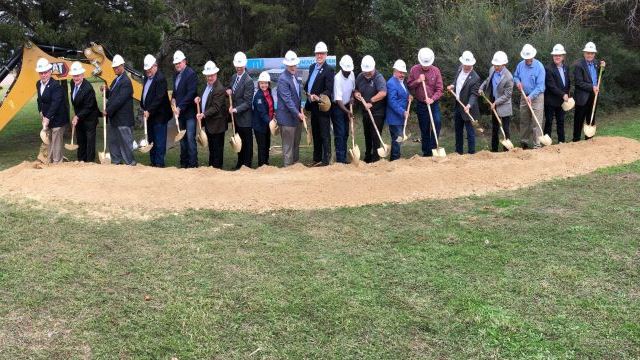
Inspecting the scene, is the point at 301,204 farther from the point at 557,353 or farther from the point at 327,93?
the point at 557,353

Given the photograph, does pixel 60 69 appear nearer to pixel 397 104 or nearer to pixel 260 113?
pixel 260 113

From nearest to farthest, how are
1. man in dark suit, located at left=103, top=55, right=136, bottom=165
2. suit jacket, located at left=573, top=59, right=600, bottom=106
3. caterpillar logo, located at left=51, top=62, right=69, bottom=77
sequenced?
man in dark suit, located at left=103, top=55, right=136, bottom=165, suit jacket, located at left=573, top=59, right=600, bottom=106, caterpillar logo, located at left=51, top=62, right=69, bottom=77

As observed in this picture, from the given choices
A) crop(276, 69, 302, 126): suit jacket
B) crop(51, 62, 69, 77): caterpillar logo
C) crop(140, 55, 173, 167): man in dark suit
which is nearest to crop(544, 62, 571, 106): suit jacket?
crop(276, 69, 302, 126): suit jacket

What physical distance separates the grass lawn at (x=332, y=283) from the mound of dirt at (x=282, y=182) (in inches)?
17.1

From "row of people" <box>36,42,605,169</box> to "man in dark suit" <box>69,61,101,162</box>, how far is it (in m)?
0.02

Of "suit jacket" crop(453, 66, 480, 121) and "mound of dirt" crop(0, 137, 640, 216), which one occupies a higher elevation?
"suit jacket" crop(453, 66, 480, 121)

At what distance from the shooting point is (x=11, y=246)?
18.6 feet

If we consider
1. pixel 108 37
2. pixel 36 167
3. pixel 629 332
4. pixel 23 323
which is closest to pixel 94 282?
pixel 23 323

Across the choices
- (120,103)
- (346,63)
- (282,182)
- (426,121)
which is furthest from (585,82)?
(120,103)

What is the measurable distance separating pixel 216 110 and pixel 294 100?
125 centimetres

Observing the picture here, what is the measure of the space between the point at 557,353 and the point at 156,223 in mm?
4296

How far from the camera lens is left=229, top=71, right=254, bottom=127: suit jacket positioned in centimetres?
916

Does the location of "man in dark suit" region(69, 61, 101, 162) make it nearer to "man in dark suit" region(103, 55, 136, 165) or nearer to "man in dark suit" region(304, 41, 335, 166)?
"man in dark suit" region(103, 55, 136, 165)

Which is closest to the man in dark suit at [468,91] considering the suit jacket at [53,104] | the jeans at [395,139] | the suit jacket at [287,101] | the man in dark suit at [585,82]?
the jeans at [395,139]
